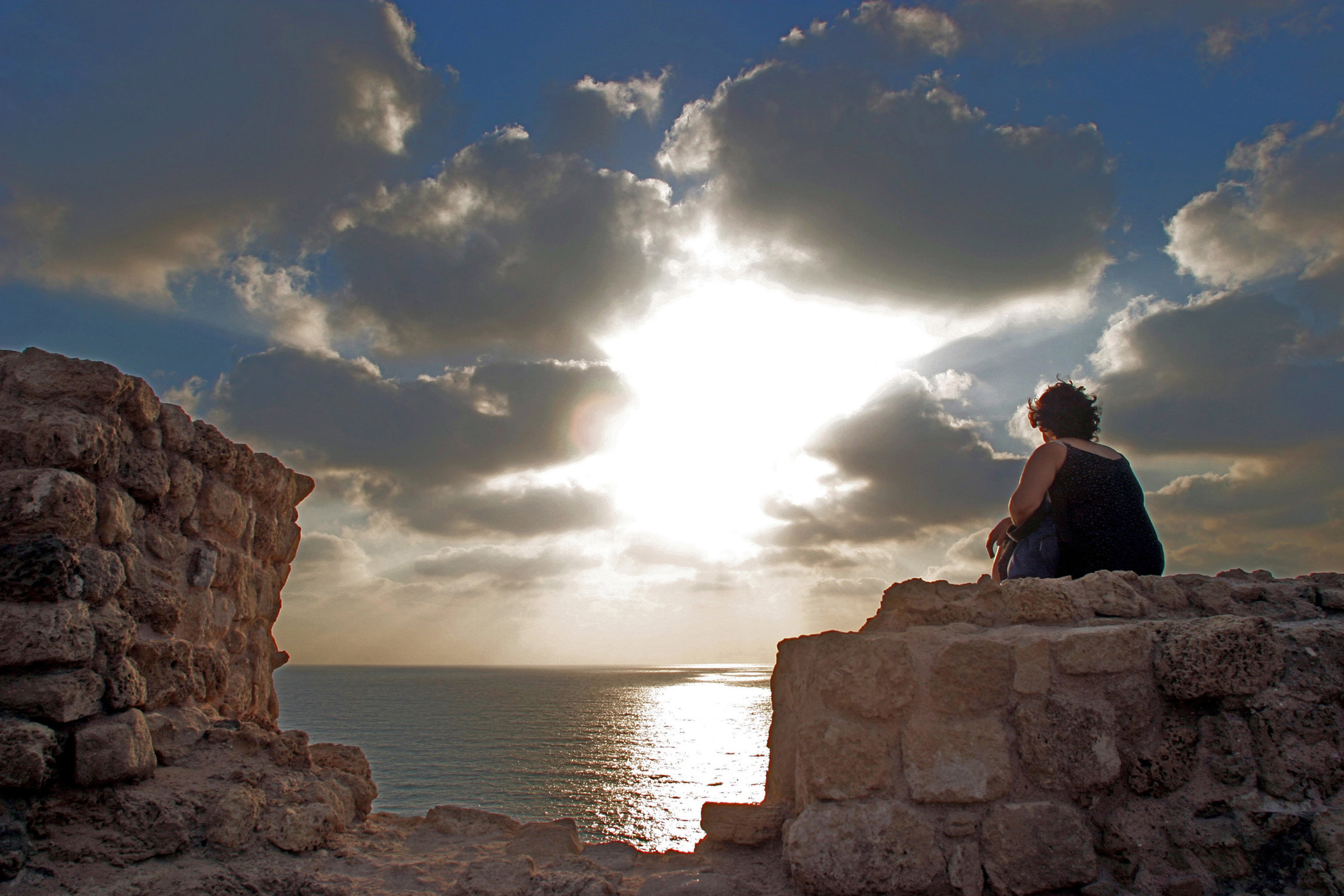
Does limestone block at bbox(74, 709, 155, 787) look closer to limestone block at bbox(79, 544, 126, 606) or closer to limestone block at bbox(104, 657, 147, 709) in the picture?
limestone block at bbox(104, 657, 147, 709)

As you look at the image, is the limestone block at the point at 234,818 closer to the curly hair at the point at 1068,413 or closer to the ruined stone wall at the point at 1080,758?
the ruined stone wall at the point at 1080,758

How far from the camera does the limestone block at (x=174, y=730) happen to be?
9.94 feet

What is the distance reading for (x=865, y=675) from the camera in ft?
8.53

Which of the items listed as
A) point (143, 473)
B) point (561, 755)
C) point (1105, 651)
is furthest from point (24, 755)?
point (561, 755)

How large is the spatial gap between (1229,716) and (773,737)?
1.58 meters

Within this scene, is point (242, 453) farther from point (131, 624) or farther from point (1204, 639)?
point (1204, 639)

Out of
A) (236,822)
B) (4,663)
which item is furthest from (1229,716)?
(4,663)

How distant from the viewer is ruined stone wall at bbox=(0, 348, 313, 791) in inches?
105

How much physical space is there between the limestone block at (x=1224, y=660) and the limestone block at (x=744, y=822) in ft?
4.81

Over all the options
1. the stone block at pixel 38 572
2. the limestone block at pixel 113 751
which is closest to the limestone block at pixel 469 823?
the limestone block at pixel 113 751

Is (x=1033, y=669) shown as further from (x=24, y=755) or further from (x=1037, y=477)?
(x=24, y=755)

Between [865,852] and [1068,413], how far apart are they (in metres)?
2.23

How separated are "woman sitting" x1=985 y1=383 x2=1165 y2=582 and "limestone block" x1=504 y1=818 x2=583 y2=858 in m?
2.32

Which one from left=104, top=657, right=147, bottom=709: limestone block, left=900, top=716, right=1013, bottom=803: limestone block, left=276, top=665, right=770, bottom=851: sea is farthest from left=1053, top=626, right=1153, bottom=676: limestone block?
left=276, top=665, right=770, bottom=851: sea
